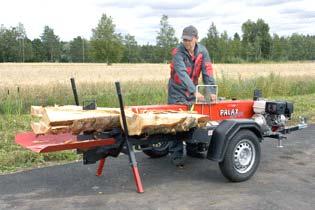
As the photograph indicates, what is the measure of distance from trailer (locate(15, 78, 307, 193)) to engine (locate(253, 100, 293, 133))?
0.06 ft

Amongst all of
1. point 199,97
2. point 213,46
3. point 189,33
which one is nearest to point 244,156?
point 199,97

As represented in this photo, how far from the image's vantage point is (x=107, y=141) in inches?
209

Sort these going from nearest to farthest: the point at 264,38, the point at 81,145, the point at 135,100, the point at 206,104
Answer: the point at 81,145 → the point at 206,104 → the point at 135,100 → the point at 264,38

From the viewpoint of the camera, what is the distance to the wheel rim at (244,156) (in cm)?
590

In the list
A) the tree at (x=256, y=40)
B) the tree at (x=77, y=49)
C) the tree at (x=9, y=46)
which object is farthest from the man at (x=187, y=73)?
the tree at (x=77, y=49)

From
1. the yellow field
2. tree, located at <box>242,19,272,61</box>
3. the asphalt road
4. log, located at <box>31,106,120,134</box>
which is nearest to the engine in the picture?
the asphalt road

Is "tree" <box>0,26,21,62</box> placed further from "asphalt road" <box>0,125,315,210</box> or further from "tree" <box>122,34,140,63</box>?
"asphalt road" <box>0,125,315,210</box>

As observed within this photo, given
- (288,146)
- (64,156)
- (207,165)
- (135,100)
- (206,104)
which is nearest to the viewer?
(206,104)

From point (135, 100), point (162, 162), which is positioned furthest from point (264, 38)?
point (162, 162)

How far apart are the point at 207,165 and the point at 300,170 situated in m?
1.35

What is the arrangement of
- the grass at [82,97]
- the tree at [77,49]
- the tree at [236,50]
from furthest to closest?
1. the tree at [77,49]
2. the tree at [236,50]
3. the grass at [82,97]

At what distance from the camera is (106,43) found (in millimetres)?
73812

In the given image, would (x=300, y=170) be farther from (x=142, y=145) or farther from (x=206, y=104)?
(x=142, y=145)

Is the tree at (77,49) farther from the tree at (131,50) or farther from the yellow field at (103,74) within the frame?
the yellow field at (103,74)
